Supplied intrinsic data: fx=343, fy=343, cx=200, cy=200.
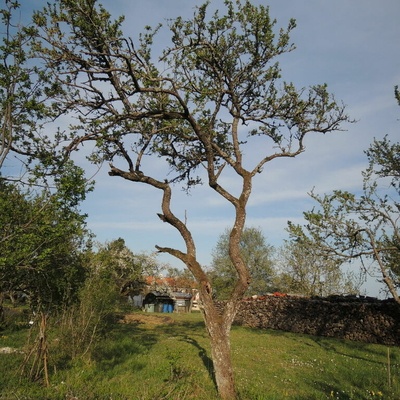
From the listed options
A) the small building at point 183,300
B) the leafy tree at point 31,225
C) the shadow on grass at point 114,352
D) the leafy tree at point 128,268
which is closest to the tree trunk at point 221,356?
the shadow on grass at point 114,352

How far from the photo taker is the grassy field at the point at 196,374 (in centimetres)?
762

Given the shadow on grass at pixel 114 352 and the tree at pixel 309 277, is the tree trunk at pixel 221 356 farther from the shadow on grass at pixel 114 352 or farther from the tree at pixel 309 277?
the tree at pixel 309 277

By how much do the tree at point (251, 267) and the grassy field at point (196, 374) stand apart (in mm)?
35710

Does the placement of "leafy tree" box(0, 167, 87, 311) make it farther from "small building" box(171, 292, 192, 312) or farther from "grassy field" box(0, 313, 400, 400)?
"small building" box(171, 292, 192, 312)

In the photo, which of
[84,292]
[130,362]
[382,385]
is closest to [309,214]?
[382,385]

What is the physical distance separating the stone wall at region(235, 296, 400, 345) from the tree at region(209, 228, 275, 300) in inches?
865

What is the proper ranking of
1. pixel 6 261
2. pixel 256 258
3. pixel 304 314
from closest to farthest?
pixel 6 261 → pixel 304 314 → pixel 256 258

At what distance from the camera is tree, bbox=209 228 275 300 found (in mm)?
50500

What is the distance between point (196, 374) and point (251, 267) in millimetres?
42875

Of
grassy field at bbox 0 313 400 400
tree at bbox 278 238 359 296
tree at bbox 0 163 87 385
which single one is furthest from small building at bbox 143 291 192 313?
tree at bbox 0 163 87 385

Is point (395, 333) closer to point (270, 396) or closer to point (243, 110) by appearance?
point (270, 396)

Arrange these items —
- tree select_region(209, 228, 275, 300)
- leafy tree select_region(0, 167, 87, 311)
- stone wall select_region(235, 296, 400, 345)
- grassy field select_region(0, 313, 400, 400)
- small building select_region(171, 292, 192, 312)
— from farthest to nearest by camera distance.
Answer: small building select_region(171, 292, 192, 312), tree select_region(209, 228, 275, 300), stone wall select_region(235, 296, 400, 345), leafy tree select_region(0, 167, 87, 311), grassy field select_region(0, 313, 400, 400)

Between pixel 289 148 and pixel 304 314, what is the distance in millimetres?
15881

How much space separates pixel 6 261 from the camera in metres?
8.48
